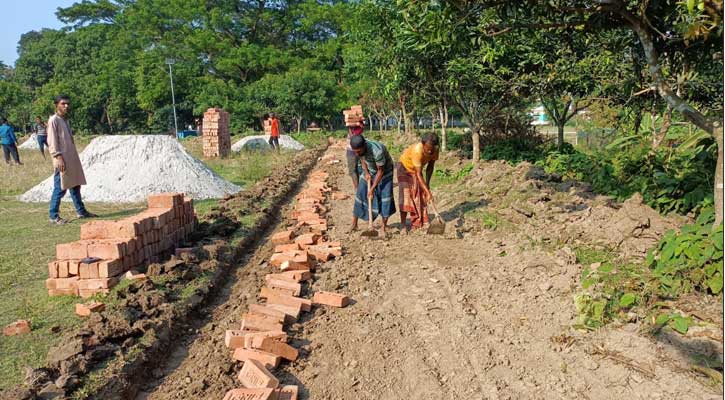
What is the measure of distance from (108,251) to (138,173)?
5.22m

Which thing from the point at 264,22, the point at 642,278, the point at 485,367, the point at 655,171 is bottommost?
the point at 485,367

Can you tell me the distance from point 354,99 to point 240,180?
68.5ft

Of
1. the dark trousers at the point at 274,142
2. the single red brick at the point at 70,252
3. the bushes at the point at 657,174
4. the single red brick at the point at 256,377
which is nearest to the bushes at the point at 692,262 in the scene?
the bushes at the point at 657,174

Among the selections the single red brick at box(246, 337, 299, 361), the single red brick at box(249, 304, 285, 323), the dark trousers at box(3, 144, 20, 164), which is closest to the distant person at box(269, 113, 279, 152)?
the dark trousers at box(3, 144, 20, 164)

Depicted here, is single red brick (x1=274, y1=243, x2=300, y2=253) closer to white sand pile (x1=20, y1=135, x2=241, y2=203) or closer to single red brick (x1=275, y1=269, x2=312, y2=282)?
single red brick (x1=275, y1=269, x2=312, y2=282)

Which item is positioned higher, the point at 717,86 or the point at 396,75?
the point at 396,75

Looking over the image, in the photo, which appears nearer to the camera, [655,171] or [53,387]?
[53,387]

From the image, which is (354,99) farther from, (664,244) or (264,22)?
(664,244)

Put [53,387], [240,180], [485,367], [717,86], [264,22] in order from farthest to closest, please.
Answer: [264,22] < [240,180] < [717,86] < [485,367] < [53,387]

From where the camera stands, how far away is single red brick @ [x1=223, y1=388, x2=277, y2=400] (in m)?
2.62

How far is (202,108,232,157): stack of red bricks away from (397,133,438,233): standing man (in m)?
11.4

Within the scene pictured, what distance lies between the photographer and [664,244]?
3994 mm

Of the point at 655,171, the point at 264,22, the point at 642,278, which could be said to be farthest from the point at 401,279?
the point at 264,22

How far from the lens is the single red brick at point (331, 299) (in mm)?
4070
